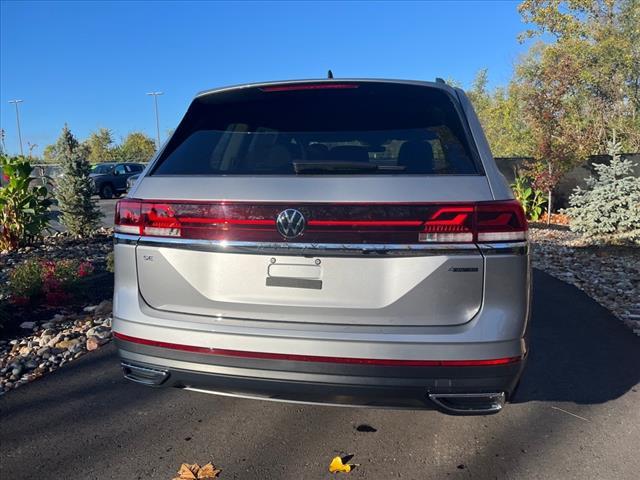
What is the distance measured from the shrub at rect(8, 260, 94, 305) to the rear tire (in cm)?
2125

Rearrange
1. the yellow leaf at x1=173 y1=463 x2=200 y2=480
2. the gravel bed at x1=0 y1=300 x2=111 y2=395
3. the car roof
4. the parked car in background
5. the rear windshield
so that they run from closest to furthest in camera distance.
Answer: the rear windshield
the yellow leaf at x1=173 y1=463 x2=200 y2=480
the car roof
the gravel bed at x1=0 y1=300 x2=111 y2=395
the parked car in background

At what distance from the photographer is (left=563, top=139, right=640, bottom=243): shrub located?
8617 millimetres

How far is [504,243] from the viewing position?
6.95ft

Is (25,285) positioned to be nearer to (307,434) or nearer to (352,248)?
(307,434)

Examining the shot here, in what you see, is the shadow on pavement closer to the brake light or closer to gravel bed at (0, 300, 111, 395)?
the brake light

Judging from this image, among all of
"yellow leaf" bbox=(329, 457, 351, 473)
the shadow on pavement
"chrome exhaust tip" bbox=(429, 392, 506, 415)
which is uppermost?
"chrome exhaust tip" bbox=(429, 392, 506, 415)

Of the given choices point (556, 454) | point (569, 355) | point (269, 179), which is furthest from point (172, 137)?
point (569, 355)

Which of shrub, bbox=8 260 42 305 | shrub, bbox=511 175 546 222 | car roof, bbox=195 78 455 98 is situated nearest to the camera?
car roof, bbox=195 78 455 98

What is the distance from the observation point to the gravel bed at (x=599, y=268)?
5.58 m

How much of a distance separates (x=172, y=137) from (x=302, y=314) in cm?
122

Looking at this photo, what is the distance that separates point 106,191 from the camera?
25516 millimetres

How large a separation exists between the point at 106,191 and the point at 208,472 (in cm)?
2527

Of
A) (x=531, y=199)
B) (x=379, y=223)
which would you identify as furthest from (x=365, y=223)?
(x=531, y=199)

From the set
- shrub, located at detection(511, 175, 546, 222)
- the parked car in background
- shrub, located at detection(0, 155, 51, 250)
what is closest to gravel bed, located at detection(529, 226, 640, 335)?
shrub, located at detection(511, 175, 546, 222)
